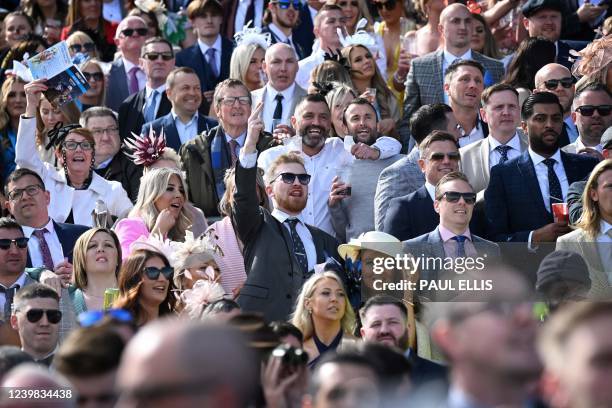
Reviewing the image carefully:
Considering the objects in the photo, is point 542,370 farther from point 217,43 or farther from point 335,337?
point 217,43

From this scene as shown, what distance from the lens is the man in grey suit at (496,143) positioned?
11.1 m

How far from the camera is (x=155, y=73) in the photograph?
13867 mm

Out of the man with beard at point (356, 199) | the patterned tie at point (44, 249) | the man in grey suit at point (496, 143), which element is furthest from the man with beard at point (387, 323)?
the patterned tie at point (44, 249)

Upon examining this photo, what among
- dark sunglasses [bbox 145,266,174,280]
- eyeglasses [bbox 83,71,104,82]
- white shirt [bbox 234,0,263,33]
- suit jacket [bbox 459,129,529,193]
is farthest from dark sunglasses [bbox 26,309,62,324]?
white shirt [bbox 234,0,263,33]

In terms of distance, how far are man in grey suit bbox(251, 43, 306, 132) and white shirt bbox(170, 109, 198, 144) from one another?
59 cm

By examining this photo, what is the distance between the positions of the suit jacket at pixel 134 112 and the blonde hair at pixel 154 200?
2.44 meters

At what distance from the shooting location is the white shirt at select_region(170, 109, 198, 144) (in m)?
13.0

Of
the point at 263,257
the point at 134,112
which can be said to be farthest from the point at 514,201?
the point at 134,112

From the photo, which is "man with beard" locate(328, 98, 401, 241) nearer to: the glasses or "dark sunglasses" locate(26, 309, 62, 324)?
the glasses

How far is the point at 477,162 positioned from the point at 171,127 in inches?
125

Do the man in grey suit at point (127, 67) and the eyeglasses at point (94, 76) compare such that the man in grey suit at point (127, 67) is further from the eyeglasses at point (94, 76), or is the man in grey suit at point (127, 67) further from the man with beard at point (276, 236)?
the man with beard at point (276, 236)

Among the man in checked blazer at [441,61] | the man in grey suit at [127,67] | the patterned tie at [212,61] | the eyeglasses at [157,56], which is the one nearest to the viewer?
the man in checked blazer at [441,61]

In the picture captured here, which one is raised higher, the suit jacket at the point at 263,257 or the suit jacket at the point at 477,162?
the suit jacket at the point at 477,162

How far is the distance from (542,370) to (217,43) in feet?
36.4
